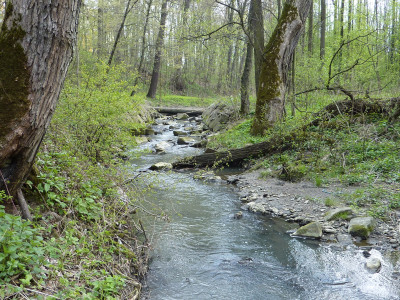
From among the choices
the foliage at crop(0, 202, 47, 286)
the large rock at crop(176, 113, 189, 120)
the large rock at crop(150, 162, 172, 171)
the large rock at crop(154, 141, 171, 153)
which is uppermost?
the large rock at crop(176, 113, 189, 120)

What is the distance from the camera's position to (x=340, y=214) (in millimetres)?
5914

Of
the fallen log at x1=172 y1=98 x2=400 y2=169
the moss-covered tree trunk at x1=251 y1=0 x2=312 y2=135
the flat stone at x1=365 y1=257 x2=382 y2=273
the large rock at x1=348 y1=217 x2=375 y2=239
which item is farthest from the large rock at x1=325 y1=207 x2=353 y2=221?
the moss-covered tree trunk at x1=251 y1=0 x2=312 y2=135

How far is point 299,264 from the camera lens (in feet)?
15.4

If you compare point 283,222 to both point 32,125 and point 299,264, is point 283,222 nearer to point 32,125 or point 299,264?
point 299,264

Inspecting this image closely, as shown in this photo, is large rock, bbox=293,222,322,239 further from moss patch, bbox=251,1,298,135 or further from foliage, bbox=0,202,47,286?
moss patch, bbox=251,1,298,135

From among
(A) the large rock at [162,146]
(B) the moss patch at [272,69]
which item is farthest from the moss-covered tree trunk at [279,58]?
(A) the large rock at [162,146]

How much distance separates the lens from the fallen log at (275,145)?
9.75m

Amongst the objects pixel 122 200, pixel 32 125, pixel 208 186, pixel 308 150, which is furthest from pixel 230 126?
pixel 32 125

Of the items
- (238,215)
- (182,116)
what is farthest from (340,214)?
(182,116)

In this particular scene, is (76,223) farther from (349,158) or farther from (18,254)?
(349,158)

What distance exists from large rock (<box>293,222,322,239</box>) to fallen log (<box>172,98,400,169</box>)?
13.8ft

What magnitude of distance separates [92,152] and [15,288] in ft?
12.3

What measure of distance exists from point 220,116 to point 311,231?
1189 centimetres

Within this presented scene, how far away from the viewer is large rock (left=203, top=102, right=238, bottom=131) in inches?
637
